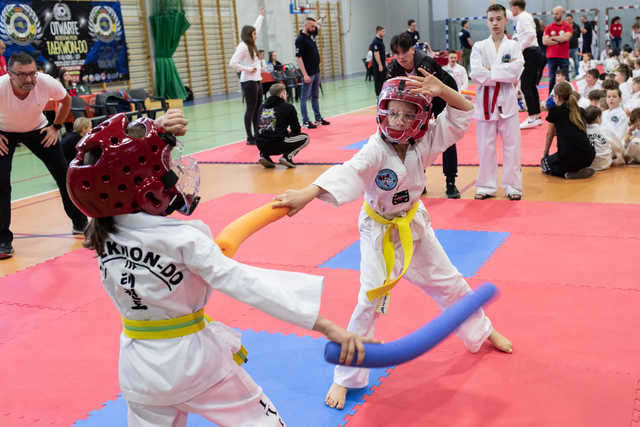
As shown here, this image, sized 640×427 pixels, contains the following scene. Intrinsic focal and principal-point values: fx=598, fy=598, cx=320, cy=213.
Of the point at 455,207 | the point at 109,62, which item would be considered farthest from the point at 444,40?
the point at 455,207

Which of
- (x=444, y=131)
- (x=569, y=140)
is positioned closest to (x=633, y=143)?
(x=569, y=140)

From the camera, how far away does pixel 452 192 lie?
696cm

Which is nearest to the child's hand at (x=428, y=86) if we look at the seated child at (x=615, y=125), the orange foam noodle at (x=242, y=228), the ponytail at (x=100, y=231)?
the orange foam noodle at (x=242, y=228)

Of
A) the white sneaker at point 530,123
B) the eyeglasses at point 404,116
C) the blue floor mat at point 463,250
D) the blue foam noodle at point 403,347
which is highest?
the eyeglasses at point 404,116

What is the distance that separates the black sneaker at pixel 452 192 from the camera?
22.7 ft

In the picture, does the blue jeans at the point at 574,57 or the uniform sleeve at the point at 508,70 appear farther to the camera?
the blue jeans at the point at 574,57

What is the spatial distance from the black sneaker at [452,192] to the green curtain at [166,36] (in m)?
14.1

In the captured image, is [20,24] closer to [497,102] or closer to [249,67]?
[249,67]

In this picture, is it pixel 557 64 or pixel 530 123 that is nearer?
pixel 530 123

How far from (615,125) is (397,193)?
6.39 m

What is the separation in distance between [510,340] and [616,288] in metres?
1.15

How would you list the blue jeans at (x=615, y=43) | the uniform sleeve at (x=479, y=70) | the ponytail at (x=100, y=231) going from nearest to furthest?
the ponytail at (x=100, y=231) → the uniform sleeve at (x=479, y=70) → the blue jeans at (x=615, y=43)

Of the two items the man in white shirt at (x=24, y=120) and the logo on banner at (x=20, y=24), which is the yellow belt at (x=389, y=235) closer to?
the man in white shirt at (x=24, y=120)

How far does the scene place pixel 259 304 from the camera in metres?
1.75
